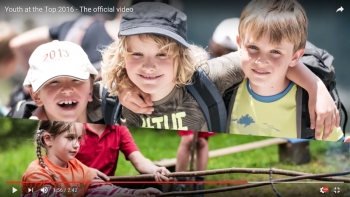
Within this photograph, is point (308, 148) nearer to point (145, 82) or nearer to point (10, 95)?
point (145, 82)

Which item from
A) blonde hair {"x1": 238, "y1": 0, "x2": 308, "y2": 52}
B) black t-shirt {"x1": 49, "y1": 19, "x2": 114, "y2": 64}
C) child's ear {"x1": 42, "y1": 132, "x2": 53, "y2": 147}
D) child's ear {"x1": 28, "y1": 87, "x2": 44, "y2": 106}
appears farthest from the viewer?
child's ear {"x1": 42, "y1": 132, "x2": 53, "y2": 147}

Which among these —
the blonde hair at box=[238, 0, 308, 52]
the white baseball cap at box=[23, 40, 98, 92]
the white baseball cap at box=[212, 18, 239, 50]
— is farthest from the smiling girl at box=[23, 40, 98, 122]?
the blonde hair at box=[238, 0, 308, 52]

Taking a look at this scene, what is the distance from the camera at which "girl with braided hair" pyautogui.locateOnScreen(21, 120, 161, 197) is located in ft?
14.1

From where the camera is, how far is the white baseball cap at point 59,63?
13.6ft

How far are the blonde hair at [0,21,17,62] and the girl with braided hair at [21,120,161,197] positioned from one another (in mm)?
483

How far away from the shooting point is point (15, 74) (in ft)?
14.1

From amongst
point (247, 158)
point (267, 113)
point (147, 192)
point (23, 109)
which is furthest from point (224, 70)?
point (23, 109)

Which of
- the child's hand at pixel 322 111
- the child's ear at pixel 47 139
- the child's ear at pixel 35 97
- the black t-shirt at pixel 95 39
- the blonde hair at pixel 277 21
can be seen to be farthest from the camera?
the child's ear at pixel 47 139

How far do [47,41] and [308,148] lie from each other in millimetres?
1762

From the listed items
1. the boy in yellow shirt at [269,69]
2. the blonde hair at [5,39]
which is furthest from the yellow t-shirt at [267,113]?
the blonde hair at [5,39]

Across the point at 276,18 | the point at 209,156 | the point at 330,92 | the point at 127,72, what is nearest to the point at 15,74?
the point at 127,72

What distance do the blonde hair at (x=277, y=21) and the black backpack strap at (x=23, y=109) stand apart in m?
1.42

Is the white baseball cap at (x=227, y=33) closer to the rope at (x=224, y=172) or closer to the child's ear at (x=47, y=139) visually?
the rope at (x=224, y=172)

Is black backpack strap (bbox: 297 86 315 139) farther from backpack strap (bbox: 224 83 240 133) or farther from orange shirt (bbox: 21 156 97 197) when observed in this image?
orange shirt (bbox: 21 156 97 197)
